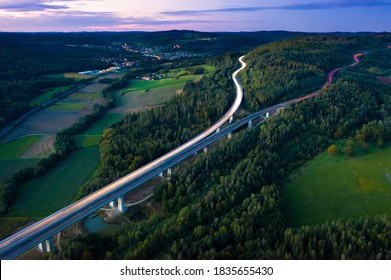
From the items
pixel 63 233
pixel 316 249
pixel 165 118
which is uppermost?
pixel 165 118

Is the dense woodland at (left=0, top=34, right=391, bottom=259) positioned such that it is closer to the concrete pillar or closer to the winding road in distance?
the winding road in distance

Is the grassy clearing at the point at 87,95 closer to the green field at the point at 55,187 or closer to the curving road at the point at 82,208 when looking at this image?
the green field at the point at 55,187

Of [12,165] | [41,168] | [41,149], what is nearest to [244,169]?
[41,168]

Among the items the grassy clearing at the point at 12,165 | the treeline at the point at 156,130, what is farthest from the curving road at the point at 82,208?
the grassy clearing at the point at 12,165

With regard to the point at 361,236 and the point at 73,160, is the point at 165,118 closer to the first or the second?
Answer: the point at 73,160

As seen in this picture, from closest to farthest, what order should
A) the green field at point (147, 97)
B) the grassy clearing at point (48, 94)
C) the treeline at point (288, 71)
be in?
the treeline at point (288, 71), the green field at point (147, 97), the grassy clearing at point (48, 94)

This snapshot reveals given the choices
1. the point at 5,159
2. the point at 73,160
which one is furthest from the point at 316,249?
the point at 5,159

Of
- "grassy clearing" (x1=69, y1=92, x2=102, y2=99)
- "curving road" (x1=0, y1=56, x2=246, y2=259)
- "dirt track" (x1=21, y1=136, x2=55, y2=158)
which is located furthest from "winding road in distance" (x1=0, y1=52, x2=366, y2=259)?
"grassy clearing" (x1=69, y1=92, x2=102, y2=99)
